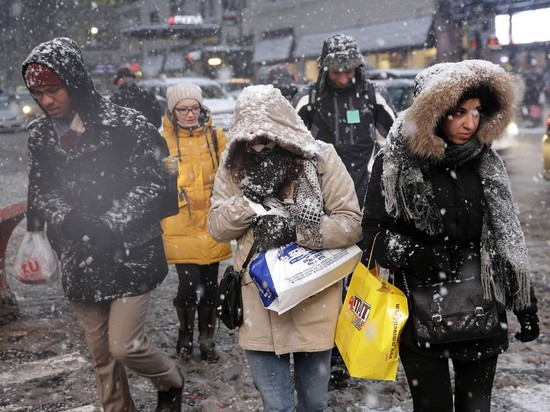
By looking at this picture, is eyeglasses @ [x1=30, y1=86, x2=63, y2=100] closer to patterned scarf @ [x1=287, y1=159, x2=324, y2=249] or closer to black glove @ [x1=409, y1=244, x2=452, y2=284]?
patterned scarf @ [x1=287, y1=159, x2=324, y2=249]

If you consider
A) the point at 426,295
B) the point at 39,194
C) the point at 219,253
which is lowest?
the point at 219,253

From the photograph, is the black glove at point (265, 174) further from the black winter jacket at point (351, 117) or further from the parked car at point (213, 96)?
the parked car at point (213, 96)

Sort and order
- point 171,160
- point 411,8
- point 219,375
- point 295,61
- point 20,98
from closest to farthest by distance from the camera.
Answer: point 171,160
point 219,375
point 411,8
point 20,98
point 295,61

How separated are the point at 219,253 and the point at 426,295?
101 inches

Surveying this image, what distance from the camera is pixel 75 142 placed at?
11.8 ft

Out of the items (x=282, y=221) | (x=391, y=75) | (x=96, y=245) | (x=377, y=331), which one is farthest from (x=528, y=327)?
(x=391, y=75)

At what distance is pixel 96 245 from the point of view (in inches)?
139

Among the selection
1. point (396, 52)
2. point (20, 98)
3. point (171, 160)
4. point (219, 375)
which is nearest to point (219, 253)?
point (219, 375)

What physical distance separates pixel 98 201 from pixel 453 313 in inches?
71.8

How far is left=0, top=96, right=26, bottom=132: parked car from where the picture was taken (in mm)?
30781

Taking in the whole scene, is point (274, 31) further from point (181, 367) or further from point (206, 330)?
point (181, 367)

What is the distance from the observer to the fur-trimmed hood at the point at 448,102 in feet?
9.05

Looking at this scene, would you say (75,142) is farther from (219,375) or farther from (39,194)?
(219,375)

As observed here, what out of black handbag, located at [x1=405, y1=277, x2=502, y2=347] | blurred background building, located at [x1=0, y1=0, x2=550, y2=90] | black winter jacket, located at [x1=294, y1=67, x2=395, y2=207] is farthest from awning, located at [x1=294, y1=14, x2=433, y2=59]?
black handbag, located at [x1=405, y1=277, x2=502, y2=347]
